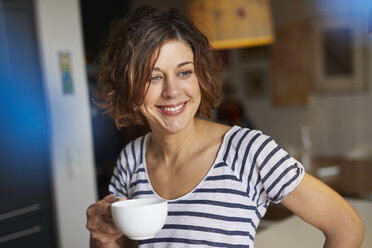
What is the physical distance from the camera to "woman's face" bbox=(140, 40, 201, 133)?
3.39 feet

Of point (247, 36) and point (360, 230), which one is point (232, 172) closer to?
point (360, 230)

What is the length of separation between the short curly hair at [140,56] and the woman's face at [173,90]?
19mm

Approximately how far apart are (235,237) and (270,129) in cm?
402

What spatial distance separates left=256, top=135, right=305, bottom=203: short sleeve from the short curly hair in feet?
0.93

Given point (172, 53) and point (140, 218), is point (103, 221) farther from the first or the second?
point (172, 53)

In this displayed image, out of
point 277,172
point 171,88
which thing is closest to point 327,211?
point 277,172

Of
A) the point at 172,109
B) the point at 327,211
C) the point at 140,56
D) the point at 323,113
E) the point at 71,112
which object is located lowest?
the point at 323,113

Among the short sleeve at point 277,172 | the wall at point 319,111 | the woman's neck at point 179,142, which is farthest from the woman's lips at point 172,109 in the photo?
the wall at point 319,111

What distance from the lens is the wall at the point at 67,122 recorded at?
2.56m

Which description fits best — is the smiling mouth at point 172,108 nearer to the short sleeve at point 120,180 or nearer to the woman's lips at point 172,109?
the woman's lips at point 172,109

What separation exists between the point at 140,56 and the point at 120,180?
401mm

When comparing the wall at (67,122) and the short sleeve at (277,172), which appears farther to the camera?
the wall at (67,122)

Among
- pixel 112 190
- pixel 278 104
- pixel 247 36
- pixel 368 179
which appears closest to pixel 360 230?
pixel 112 190

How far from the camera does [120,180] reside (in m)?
1.24
